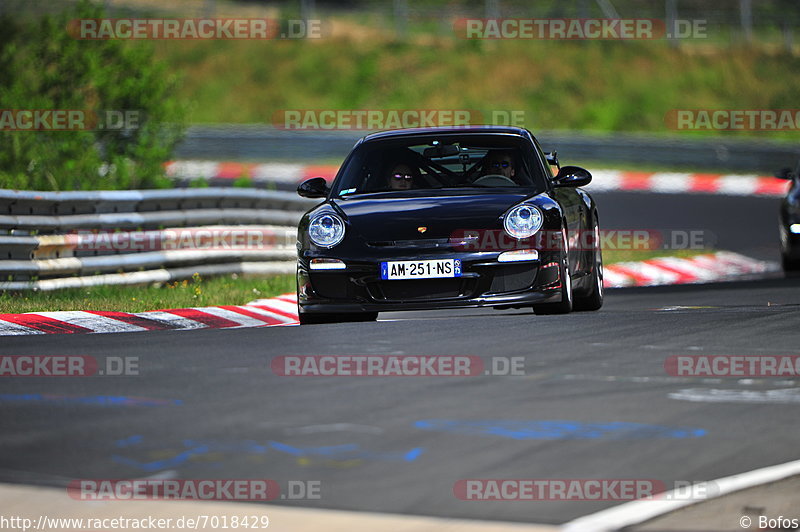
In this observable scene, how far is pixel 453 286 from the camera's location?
10.4 metres

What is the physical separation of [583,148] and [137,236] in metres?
22.0

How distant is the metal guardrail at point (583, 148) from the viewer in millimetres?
33719

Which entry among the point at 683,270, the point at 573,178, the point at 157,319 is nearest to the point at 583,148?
the point at 683,270

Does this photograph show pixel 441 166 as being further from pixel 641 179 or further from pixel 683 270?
pixel 641 179

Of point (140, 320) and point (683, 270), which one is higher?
point (683, 270)

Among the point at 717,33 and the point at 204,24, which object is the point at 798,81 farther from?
the point at 204,24

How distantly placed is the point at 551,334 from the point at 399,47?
130 ft

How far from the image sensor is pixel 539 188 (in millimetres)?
11188

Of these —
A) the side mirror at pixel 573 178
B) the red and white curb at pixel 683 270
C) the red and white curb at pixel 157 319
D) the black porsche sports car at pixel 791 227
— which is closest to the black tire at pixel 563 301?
the side mirror at pixel 573 178

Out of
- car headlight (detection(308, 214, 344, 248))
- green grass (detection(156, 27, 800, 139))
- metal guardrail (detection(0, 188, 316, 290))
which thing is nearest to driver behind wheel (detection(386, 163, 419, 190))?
car headlight (detection(308, 214, 344, 248))

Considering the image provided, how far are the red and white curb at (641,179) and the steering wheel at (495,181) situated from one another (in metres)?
19.8

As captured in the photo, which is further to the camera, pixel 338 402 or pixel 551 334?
pixel 551 334

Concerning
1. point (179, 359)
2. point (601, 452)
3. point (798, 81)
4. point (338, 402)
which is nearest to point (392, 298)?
point (179, 359)

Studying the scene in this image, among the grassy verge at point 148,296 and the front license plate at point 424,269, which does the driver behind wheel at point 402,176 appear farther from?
the grassy verge at point 148,296
